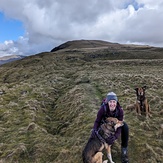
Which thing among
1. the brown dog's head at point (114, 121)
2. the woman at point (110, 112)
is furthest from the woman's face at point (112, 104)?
the brown dog's head at point (114, 121)

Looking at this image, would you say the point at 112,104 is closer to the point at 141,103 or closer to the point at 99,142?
the point at 99,142

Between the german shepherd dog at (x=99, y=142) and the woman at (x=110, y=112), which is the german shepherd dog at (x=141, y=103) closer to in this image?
the woman at (x=110, y=112)

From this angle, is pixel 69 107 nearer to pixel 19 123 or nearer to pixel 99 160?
pixel 19 123

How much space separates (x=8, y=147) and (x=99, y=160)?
774 centimetres

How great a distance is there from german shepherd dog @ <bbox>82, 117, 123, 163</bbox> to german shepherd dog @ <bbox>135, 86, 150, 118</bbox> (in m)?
7.53

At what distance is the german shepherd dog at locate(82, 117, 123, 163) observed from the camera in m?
8.47

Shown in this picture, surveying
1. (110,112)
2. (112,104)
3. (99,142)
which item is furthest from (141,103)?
(99,142)

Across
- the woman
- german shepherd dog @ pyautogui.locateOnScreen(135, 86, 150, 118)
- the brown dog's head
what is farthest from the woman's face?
german shepherd dog @ pyautogui.locateOnScreen(135, 86, 150, 118)

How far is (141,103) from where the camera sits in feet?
54.2

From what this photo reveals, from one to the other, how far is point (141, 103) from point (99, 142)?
8699 millimetres

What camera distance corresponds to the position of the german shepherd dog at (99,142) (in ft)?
27.8

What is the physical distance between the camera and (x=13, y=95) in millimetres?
29281

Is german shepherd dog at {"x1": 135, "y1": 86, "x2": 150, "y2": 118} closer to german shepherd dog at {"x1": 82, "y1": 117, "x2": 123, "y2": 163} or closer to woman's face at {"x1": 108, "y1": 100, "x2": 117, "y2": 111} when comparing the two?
woman's face at {"x1": 108, "y1": 100, "x2": 117, "y2": 111}

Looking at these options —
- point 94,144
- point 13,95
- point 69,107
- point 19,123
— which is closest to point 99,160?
point 94,144
